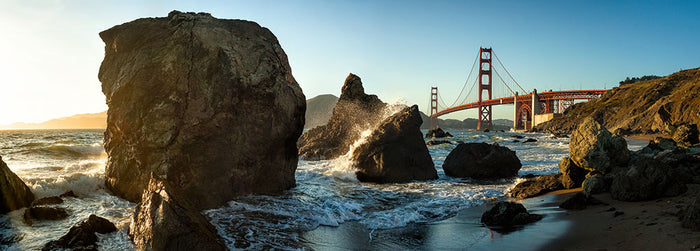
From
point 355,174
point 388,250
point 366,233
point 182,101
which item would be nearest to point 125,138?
point 182,101

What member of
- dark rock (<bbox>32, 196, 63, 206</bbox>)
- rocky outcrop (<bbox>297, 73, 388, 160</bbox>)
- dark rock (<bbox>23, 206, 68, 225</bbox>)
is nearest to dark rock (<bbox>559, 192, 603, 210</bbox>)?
dark rock (<bbox>23, 206, 68, 225</bbox>)

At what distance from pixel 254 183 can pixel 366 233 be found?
2.79 m

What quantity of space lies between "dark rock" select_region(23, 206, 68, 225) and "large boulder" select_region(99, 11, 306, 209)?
1.22 m

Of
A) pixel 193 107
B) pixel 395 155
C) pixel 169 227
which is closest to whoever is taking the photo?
pixel 169 227

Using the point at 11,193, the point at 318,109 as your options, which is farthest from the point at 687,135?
the point at 318,109

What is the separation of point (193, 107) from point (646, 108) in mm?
53369

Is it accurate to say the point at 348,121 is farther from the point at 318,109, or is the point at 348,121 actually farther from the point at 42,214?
the point at 318,109

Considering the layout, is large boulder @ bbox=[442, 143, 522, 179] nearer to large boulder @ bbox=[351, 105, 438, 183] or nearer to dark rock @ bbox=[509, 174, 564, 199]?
large boulder @ bbox=[351, 105, 438, 183]

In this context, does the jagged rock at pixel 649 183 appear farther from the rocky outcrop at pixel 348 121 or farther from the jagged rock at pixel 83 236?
the rocky outcrop at pixel 348 121

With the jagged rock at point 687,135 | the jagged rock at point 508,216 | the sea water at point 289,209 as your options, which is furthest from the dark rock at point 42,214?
the jagged rock at point 687,135

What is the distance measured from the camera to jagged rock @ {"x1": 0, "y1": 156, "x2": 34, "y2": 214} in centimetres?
489

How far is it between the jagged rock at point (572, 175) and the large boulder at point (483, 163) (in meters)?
2.66

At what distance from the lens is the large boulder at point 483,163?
35.4ft

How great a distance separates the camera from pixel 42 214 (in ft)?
16.0
